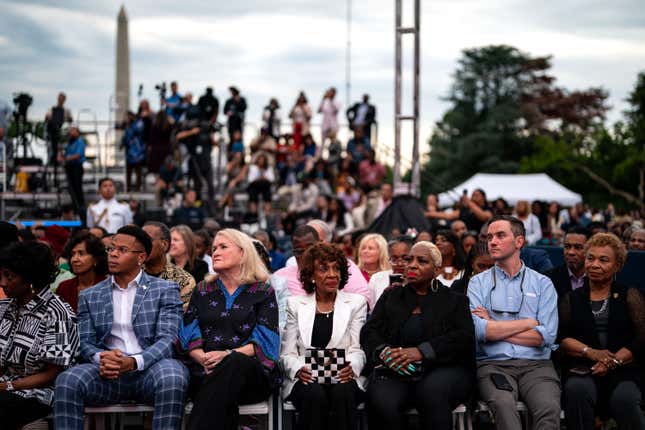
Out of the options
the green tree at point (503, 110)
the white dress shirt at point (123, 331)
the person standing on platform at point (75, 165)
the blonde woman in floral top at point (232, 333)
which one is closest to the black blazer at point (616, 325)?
the blonde woman in floral top at point (232, 333)

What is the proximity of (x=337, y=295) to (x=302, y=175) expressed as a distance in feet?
39.3

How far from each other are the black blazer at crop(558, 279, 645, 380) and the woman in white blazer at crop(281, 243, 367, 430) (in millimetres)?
1331

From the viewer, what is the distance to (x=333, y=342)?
19.1ft

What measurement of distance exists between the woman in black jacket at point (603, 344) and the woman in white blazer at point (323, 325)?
1320mm

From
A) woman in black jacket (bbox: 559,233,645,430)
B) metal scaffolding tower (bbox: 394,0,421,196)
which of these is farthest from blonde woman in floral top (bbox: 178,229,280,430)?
metal scaffolding tower (bbox: 394,0,421,196)

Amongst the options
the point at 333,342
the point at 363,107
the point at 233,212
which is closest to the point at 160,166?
the point at 233,212

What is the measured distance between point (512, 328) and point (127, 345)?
2.39 meters

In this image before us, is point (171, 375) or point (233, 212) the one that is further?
point (233, 212)

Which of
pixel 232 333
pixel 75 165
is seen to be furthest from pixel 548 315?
pixel 75 165

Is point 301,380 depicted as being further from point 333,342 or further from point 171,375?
point 171,375

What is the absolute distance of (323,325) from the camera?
5.88 metres

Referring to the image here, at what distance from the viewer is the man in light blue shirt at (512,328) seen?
5.58 metres

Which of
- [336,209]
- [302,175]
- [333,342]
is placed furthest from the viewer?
[302,175]

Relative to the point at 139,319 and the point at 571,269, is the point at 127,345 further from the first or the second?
the point at 571,269
